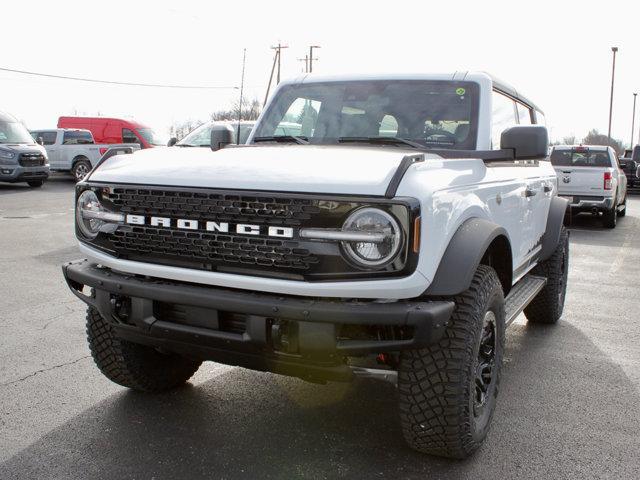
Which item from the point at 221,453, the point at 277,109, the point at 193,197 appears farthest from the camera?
the point at 277,109

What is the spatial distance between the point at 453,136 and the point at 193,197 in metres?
1.69

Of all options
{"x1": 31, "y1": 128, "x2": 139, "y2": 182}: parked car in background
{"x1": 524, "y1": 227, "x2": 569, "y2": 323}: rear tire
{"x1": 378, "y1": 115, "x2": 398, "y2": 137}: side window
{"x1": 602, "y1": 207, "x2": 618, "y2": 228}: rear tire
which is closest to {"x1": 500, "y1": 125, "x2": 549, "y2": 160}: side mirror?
{"x1": 378, "y1": 115, "x2": 398, "y2": 137}: side window

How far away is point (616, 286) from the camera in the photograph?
7.46 metres

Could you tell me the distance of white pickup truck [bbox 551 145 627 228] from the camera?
13961 mm

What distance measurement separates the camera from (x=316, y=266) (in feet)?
8.63

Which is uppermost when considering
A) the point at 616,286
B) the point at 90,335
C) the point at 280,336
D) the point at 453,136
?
the point at 453,136

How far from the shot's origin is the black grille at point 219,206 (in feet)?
8.66

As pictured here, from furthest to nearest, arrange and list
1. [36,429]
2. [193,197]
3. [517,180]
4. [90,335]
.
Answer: [517,180] < [90,335] < [36,429] < [193,197]

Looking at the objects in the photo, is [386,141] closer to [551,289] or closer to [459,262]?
[459,262]

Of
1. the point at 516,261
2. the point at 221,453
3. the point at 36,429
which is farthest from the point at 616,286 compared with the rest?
the point at 36,429

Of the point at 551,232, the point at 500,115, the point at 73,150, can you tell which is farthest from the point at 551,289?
the point at 73,150

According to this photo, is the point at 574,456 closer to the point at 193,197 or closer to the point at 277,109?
the point at 193,197

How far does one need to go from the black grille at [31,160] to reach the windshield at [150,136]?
4.26 m

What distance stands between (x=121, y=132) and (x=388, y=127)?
844 inches
